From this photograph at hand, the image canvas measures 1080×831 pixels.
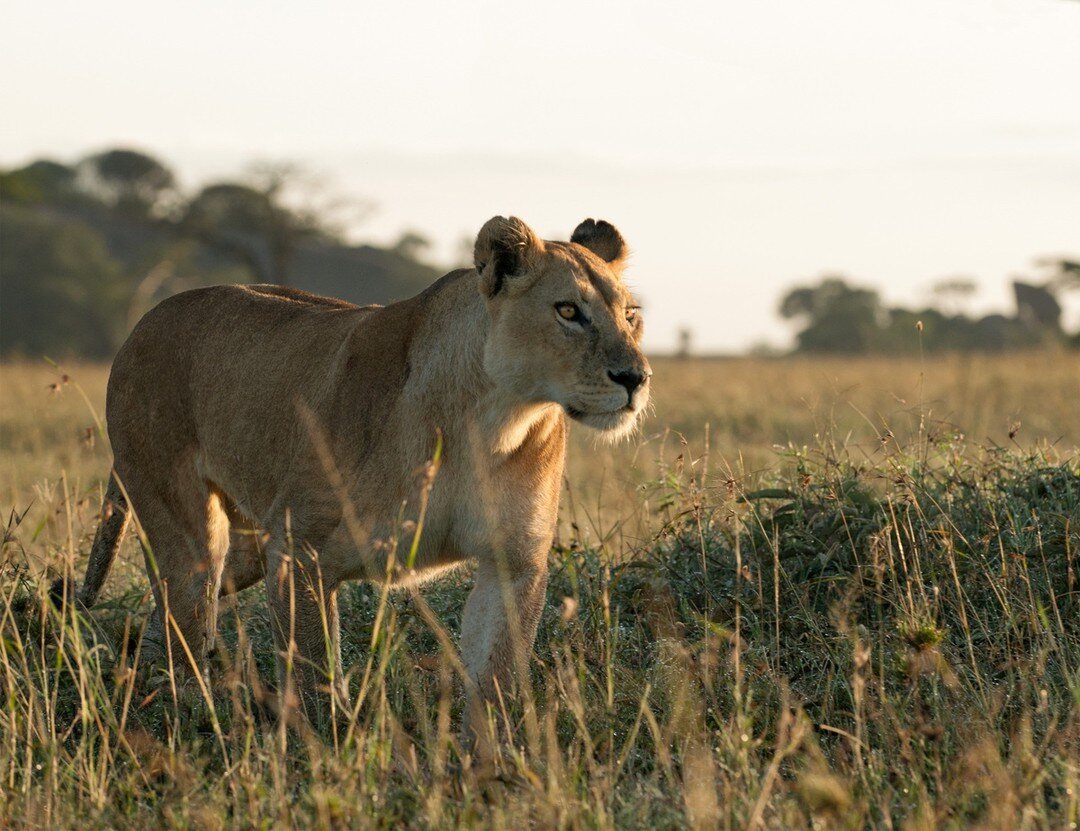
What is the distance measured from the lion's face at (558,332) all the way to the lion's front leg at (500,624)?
20.2 inches

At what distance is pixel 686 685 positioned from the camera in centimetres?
442

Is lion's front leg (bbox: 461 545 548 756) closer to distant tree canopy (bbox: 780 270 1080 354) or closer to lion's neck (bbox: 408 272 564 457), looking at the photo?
lion's neck (bbox: 408 272 564 457)

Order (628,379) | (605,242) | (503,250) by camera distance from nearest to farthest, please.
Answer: (628,379)
(503,250)
(605,242)

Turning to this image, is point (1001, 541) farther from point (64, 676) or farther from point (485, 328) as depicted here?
point (64, 676)

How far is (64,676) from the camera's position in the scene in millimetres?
5176

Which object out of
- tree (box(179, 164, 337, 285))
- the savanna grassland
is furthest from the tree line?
the savanna grassland

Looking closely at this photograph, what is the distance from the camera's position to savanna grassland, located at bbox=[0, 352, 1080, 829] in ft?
11.7

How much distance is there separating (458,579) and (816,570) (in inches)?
54.3

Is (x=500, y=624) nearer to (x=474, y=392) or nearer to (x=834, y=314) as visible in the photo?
(x=474, y=392)

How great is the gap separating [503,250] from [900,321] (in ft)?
138

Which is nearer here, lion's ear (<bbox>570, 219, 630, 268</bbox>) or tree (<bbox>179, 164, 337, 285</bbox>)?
lion's ear (<bbox>570, 219, 630, 268</bbox>)

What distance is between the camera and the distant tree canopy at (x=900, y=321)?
3828 cm

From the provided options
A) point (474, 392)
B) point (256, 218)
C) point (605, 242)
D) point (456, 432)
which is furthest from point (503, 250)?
point (256, 218)

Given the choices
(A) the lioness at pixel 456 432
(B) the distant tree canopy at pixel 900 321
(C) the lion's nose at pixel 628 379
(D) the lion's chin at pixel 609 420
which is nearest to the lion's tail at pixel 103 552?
(A) the lioness at pixel 456 432
